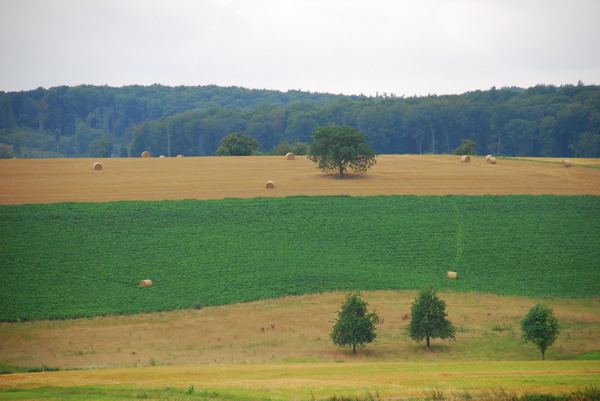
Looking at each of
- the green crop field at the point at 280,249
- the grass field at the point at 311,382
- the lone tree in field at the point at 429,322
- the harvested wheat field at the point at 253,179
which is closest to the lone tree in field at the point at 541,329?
the lone tree in field at the point at 429,322

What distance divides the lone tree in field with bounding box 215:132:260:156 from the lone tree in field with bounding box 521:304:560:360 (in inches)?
2846

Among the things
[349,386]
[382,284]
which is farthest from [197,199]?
[349,386]

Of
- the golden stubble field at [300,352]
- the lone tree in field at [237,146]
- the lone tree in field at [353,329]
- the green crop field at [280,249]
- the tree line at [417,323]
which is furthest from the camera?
the lone tree in field at [237,146]

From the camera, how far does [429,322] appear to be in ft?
117

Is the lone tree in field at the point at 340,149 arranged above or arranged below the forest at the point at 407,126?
below

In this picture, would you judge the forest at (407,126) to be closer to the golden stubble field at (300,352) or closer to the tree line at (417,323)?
the golden stubble field at (300,352)

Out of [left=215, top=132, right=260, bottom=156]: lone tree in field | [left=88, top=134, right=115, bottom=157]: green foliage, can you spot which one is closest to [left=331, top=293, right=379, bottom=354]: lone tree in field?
[left=215, top=132, right=260, bottom=156]: lone tree in field

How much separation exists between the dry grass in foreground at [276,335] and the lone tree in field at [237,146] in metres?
61.2

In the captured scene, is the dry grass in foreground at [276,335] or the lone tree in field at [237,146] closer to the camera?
the dry grass in foreground at [276,335]

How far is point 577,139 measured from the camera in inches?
5330

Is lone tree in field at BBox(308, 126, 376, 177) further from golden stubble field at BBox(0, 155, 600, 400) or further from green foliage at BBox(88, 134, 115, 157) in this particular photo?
green foliage at BBox(88, 134, 115, 157)

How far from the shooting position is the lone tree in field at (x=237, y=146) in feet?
334

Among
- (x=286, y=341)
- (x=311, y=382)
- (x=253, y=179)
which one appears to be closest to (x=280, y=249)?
(x=286, y=341)

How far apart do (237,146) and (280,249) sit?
178 feet
